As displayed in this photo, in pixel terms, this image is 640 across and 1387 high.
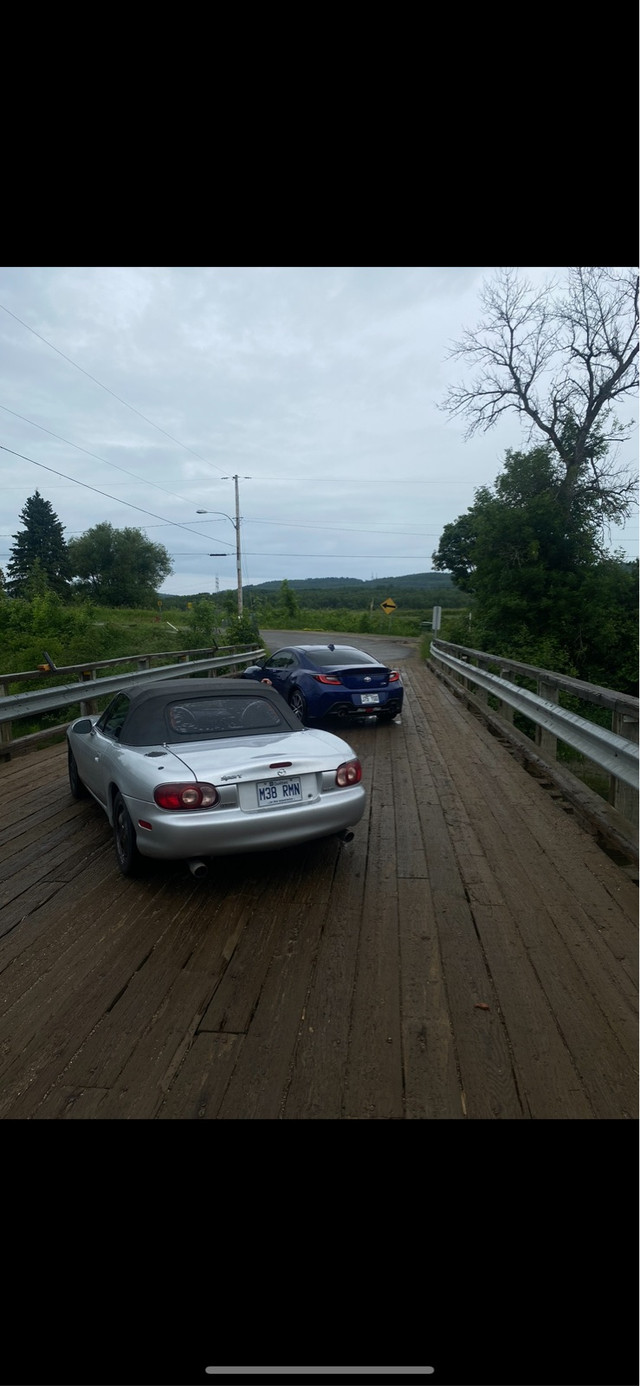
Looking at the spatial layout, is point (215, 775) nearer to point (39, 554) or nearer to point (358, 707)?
point (358, 707)

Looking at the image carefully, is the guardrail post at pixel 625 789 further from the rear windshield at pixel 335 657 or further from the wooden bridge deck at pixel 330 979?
the rear windshield at pixel 335 657

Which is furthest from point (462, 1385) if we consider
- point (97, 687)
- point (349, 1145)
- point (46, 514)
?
point (46, 514)

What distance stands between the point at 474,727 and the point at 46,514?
3682 centimetres

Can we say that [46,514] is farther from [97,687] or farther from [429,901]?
[429,901]

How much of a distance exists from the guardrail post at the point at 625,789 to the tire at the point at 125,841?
3.01m

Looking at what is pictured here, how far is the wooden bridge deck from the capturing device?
2312mm

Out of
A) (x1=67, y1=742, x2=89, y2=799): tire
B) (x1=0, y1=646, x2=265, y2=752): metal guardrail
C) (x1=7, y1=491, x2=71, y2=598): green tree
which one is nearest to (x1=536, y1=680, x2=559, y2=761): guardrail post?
(x1=67, y1=742, x2=89, y2=799): tire

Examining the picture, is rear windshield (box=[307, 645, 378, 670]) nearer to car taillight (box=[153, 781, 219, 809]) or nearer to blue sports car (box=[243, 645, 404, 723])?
blue sports car (box=[243, 645, 404, 723])

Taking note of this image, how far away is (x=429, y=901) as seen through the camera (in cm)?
392

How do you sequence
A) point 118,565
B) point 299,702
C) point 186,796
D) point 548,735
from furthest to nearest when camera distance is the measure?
1. point 118,565
2. point 299,702
3. point 548,735
4. point 186,796

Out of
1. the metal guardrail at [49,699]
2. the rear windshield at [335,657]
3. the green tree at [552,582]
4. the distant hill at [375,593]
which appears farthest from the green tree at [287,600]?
the rear windshield at [335,657]

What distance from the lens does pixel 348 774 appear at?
172 inches

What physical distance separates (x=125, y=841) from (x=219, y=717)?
1.05 metres

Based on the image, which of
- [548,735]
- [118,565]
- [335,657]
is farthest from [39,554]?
[548,735]
